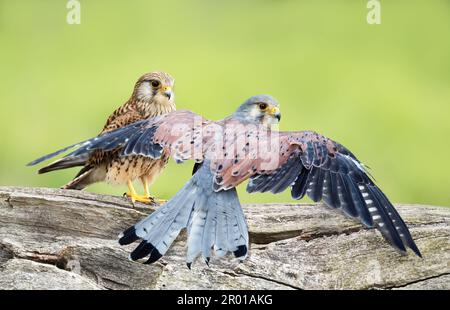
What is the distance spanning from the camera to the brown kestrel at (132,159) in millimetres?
7377

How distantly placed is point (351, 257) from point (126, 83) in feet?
21.7

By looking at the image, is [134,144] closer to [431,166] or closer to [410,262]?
[410,262]

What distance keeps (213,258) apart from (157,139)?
0.89 meters

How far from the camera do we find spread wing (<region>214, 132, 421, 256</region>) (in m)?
6.59

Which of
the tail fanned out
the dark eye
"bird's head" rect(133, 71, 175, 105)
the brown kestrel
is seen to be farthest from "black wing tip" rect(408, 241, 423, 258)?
"bird's head" rect(133, 71, 175, 105)

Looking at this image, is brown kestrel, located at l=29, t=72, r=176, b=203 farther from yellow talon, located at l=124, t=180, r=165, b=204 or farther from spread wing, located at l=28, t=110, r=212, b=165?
spread wing, located at l=28, t=110, r=212, b=165

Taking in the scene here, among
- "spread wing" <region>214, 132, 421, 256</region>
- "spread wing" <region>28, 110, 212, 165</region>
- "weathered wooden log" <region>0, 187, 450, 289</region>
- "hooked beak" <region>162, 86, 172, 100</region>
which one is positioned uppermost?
"hooked beak" <region>162, 86, 172, 100</region>

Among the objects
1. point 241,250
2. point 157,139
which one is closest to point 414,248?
point 241,250

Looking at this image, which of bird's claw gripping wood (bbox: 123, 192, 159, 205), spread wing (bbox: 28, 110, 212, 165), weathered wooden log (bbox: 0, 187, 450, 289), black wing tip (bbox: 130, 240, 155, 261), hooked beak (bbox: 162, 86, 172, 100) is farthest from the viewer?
hooked beak (bbox: 162, 86, 172, 100)

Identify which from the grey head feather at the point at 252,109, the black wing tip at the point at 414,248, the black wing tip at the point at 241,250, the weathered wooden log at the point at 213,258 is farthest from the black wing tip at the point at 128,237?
the black wing tip at the point at 414,248

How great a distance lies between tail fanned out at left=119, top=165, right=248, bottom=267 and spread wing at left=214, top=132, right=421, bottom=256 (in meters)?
0.18

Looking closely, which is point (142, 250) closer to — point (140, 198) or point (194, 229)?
point (194, 229)

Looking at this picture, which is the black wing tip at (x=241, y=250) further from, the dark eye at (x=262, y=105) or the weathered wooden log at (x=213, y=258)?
the dark eye at (x=262, y=105)

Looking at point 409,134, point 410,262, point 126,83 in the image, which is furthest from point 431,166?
point 410,262
